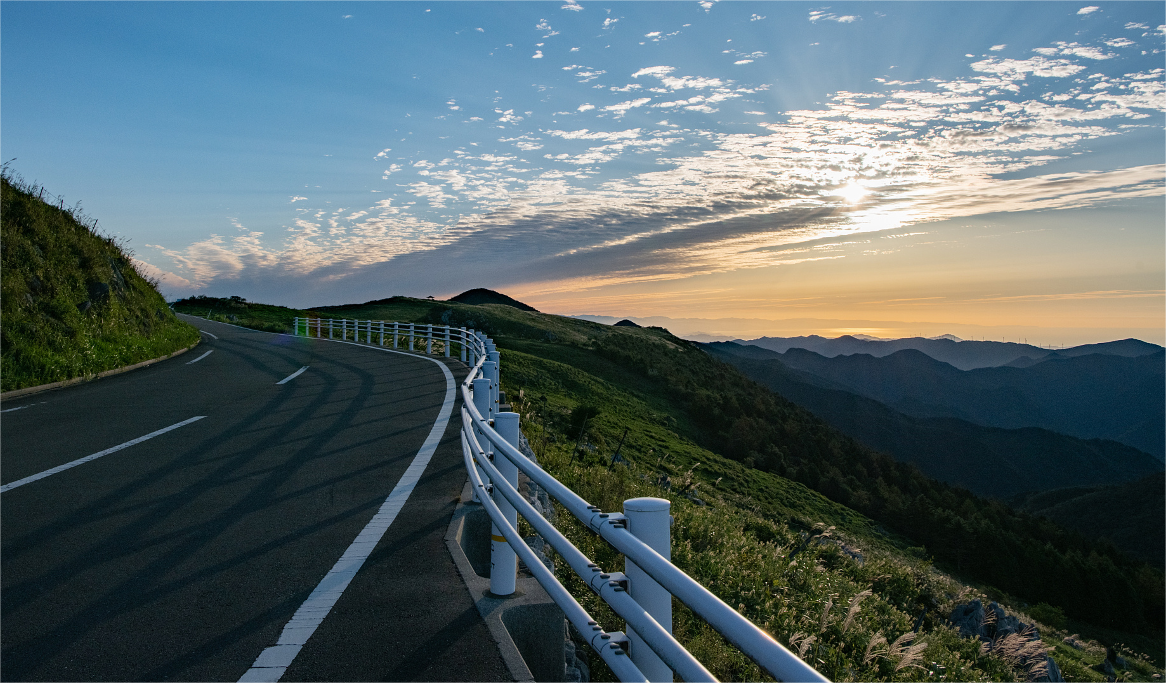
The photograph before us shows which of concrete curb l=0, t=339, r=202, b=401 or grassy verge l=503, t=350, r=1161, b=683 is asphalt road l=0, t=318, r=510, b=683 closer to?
grassy verge l=503, t=350, r=1161, b=683

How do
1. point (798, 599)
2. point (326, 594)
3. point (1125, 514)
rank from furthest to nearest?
1. point (1125, 514)
2. point (798, 599)
3. point (326, 594)

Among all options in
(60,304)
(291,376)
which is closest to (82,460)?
(291,376)

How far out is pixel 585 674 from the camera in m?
3.94

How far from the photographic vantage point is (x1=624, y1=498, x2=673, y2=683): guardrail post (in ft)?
8.30

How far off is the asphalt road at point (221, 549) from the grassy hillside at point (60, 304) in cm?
545

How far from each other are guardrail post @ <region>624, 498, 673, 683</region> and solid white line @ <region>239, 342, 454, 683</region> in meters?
1.79

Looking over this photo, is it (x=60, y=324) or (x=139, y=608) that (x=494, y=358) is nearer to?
(x=139, y=608)

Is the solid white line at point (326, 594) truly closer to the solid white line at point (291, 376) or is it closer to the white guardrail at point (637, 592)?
the white guardrail at point (637, 592)

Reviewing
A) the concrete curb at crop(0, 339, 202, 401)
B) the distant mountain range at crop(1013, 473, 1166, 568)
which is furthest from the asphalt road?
the distant mountain range at crop(1013, 473, 1166, 568)

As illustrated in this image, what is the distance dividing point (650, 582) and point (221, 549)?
12.9 ft

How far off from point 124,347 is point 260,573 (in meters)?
19.1

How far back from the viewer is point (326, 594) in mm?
4195

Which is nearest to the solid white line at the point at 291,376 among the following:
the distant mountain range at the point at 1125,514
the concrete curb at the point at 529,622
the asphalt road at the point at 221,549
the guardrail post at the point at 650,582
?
the asphalt road at the point at 221,549

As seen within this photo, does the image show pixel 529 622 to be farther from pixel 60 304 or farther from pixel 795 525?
pixel 795 525
